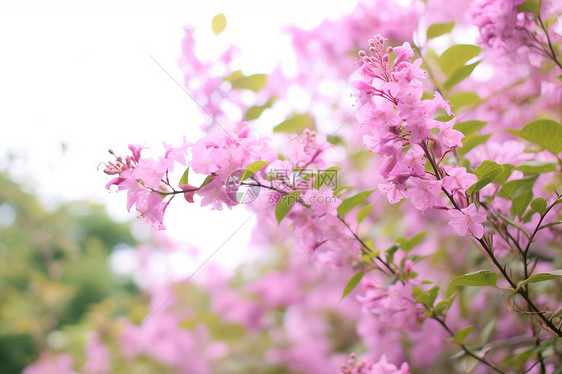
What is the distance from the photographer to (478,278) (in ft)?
2.27

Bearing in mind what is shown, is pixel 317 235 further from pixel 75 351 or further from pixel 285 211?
pixel 75 351

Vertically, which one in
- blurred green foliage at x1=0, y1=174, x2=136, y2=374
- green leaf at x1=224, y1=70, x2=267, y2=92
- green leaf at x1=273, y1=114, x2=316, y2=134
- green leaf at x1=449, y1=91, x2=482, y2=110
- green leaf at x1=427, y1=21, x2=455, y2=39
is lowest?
green leaf at x1=449, y1=91, x2=482, y2=110

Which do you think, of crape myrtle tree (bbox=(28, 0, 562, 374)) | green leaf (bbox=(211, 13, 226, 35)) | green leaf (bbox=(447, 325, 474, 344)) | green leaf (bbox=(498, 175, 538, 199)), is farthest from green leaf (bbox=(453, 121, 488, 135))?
green leaf (bbox=(211, 13, 226, 35))

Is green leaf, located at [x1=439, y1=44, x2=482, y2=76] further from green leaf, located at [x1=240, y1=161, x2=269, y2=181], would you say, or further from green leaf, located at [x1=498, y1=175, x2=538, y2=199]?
green leaf, located at [x1=240, y1=161, x2=269, y2=181]

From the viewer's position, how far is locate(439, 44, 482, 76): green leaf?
88cm

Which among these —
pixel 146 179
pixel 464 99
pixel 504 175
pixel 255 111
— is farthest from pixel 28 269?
pixel 504 175

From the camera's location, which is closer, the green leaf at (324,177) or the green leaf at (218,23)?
the green leaf at (324,177)

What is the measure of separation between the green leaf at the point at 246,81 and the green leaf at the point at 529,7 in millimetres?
593

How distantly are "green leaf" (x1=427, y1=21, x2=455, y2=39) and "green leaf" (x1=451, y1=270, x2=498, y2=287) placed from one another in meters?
0.57

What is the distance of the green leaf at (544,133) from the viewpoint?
771mm

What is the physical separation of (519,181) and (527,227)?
156 mm

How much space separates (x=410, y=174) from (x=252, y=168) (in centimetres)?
24

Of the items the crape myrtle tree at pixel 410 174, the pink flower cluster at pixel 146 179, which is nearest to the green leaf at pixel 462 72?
the crape myrtle tree at pixel 410 174

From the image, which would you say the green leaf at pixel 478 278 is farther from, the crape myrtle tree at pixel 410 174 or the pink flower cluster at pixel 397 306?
the pink flower cluster at pixel 397 306
